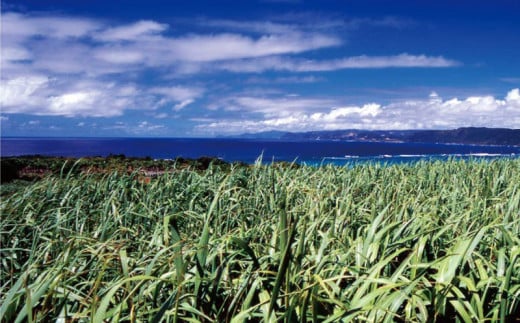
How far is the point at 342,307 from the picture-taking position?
5.94ft

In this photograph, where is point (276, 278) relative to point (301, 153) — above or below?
above

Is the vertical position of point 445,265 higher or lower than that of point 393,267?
higher

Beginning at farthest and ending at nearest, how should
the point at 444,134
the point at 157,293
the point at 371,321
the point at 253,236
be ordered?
the point at 444,134 → the point at 253,236 → the point at 157,293 → the point at 371,321

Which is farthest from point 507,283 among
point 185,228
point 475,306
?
point 185,228

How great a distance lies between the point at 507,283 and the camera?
6.97ft

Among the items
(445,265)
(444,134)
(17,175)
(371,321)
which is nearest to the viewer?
(371,321)

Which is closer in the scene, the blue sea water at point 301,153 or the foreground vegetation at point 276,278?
the foreground vegetation at point 276,278

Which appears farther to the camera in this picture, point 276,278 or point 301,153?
point 301,153

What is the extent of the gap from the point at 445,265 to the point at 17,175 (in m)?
11.3

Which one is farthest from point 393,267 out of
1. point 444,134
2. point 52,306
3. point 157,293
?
point 444,134

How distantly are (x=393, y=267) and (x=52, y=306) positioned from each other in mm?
2041

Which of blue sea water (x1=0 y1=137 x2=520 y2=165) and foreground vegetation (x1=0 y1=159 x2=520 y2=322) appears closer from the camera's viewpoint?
foreground vegetation (x1=0 y1=159 x2=520 y2=322)

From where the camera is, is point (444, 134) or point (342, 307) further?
point (444, 134)

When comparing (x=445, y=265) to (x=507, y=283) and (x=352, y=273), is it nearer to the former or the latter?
(x=507, y=283)
